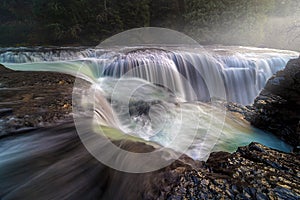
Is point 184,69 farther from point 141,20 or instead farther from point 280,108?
point 141,20

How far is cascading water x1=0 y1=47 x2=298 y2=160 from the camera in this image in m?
3.97

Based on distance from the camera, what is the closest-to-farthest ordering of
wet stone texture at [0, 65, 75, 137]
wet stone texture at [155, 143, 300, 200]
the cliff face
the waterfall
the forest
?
1. wet stone texture at [155, 143, 300, 200]
2. wet stone texture at [0, 65, 75, 137]
3. the cliff face
4. the waterfall
5. the forest

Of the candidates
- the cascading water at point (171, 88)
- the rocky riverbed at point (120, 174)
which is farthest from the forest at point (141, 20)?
the rocky riverbed at point (120, 174)

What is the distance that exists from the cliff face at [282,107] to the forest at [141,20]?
14.3 metres

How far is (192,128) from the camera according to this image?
4.38 m

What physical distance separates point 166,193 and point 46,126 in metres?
2.08

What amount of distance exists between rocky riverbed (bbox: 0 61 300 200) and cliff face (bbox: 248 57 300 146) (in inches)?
85.2

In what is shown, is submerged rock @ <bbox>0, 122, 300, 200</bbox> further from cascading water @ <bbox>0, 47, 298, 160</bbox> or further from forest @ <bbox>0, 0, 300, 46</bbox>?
forest @ <bbox>0, 0, 300, 46</bbox>

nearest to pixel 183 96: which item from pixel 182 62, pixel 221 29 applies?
pixel 182 62

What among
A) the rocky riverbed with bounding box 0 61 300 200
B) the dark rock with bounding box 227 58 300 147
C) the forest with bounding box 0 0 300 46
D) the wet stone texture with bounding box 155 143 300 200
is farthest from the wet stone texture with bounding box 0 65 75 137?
the forest with bounding box 0 0 300 46

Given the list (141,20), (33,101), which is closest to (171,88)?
(33,101)

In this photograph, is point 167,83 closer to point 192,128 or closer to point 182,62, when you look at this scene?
point 182,62

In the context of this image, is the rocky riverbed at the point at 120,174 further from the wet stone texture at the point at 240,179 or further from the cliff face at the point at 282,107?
the cliff face at the point at 282,107

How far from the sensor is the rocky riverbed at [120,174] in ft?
5.00
